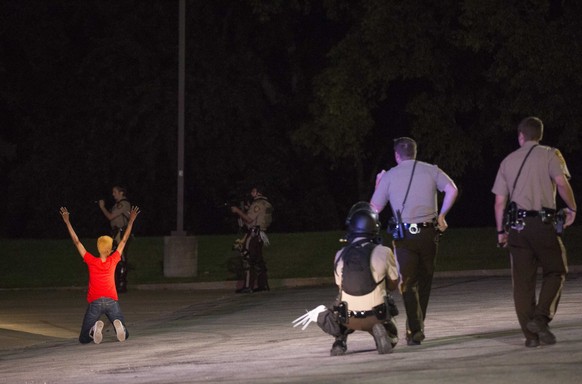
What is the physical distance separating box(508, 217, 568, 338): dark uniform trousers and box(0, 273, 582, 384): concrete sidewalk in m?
0.33

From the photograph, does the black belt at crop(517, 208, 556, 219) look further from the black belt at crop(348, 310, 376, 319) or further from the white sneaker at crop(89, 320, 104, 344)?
the white sneaker at crop(89, 320, 104, 344)

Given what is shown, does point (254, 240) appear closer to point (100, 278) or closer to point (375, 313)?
point (100, 278)

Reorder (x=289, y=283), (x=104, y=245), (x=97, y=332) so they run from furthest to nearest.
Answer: (x=289, y=283) → (x=104, y=245) → (x=97, y=332)

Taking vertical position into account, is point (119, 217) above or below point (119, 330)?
above

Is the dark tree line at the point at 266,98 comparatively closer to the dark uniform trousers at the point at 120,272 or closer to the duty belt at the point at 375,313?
the dark uniform trousers at the point at 120,272

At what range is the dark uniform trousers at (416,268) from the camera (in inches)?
488

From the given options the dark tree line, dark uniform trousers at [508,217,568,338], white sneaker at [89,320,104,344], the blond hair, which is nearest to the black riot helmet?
dark uniform trousers at [508,217,568,338]

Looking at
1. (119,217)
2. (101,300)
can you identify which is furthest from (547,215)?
(119,217)

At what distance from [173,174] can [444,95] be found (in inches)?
397

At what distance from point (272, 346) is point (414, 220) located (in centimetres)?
223

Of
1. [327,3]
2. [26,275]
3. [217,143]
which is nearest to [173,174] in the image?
[217,143]

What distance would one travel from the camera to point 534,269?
1191 cm

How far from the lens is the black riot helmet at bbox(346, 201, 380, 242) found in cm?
1209

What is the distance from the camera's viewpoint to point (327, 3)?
3662 cm
